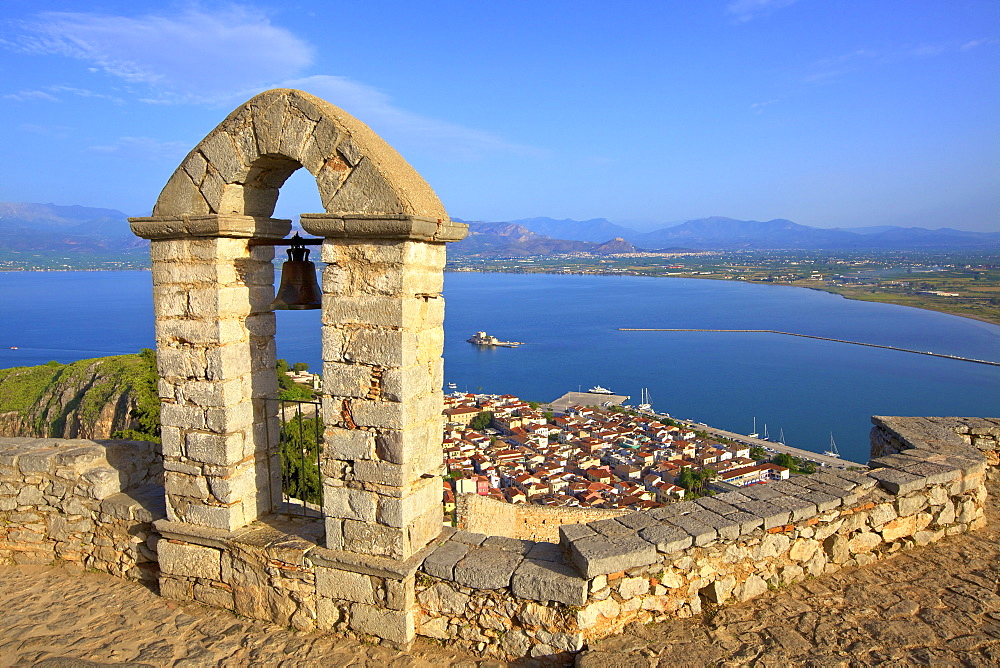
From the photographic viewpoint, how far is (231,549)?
3.93 metres

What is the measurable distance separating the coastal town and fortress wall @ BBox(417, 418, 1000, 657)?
800 cm

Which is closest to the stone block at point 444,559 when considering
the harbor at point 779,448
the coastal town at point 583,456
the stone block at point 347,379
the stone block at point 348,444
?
the stone block at point 348,444

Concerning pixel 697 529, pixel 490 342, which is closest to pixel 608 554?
pixel 697 529

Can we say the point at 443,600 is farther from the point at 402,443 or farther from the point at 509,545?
the point at 402,443

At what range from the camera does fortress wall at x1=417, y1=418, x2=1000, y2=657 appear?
343cm

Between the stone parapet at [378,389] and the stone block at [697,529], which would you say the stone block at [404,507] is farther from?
the stone block at [697,529]

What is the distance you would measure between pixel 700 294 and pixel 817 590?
375 ft

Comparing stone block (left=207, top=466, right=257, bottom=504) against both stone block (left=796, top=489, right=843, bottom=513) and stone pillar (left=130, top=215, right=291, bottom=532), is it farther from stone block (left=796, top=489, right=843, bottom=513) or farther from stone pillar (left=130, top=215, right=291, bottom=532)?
stone block (left=796, top=489, right=843, bottom=513)

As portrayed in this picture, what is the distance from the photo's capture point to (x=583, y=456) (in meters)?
28.2

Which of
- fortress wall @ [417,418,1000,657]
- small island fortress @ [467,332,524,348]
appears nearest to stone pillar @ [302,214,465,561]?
fortress wall @ [417,418,1000,657]

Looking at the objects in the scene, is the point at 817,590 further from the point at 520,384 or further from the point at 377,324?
the point at 520,384

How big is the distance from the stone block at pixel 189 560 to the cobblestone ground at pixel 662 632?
22 cm

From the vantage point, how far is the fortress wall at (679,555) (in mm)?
3428

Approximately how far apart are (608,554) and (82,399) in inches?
921
